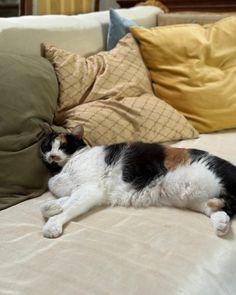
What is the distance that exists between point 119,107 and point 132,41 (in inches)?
17.2

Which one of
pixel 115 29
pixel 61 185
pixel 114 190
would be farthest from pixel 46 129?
pixel 115 29

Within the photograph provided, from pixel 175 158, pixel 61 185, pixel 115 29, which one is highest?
pixel 115 29

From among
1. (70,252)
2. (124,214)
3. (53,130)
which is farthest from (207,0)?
(70,252)

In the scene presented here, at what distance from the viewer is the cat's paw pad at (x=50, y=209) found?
1.15 meters

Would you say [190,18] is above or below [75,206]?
above

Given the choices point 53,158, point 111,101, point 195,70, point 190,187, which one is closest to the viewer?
point 190,187

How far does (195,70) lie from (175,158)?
71 centimetres

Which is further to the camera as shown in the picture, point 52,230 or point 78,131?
point 78,131

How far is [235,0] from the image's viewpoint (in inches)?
92.7

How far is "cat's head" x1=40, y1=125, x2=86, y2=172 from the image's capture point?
1.32 metres

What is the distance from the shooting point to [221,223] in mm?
1085

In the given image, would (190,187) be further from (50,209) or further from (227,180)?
(50,209)

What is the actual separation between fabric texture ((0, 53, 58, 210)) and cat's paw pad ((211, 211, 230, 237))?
0.57 meters

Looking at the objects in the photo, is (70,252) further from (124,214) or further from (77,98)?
(77,98)
